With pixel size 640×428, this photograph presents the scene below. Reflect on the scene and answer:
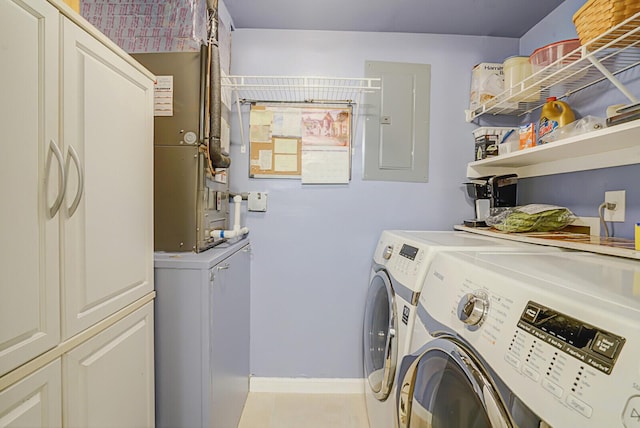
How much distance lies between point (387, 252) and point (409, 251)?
Answer: 0.25 meters

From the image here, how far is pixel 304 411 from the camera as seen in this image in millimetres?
1841

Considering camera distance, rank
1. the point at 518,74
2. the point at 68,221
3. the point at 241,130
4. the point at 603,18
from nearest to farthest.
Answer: the point at 68,221 < the point at 603,18 < the point at 518,74 < the point at 241,130

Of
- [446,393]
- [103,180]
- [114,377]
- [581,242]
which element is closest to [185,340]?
[114,377]

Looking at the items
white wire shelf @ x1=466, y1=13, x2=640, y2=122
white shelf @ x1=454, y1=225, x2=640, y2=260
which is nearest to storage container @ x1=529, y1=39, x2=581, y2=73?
white wire shelf @ x1=466, y1=13, x2=640, y2=122

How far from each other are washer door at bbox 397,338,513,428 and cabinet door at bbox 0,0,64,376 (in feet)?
2.97

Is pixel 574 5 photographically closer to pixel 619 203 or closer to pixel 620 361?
pixel 619 203

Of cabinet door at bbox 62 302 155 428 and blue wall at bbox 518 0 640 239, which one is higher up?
blue wall at bbox 518 0 640 239

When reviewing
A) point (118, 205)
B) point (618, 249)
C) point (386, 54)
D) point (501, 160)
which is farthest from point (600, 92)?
point (118, 205)

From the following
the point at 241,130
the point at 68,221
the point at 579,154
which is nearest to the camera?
the point at 68,221

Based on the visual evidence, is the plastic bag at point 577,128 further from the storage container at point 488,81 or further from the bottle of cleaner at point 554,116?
the storage container at point 488,81

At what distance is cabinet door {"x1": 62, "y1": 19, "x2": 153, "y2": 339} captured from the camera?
73 centimetres

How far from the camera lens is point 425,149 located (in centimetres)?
205

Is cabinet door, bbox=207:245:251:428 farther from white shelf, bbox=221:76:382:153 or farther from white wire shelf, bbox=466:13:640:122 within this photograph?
white wire shelf, bbox=466:13:640:122

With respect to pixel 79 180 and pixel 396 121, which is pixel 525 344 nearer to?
pixel 79 180
